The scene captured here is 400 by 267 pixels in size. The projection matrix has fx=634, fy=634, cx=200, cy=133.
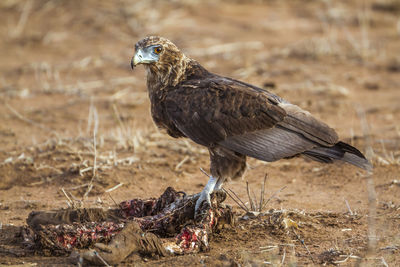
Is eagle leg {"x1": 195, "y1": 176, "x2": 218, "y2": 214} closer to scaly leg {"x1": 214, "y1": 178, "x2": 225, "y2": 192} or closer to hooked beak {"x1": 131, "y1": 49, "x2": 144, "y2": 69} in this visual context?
scaly leg {"x1": 214, "y1": 178, "x2": 225, "y2": 192}

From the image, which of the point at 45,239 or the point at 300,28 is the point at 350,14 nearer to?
the point at 300,28

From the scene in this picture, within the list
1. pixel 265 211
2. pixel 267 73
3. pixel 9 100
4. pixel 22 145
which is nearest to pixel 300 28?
pixel 267 73

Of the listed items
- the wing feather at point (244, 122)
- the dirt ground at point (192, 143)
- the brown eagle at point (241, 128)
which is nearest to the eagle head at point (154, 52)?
the brown eagle at point (241, 128)

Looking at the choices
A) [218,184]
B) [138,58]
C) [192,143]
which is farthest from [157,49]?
[192,143]

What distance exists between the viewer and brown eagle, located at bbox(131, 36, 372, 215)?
4.95m

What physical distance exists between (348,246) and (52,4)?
1004 centimetres

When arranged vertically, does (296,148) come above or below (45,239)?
above

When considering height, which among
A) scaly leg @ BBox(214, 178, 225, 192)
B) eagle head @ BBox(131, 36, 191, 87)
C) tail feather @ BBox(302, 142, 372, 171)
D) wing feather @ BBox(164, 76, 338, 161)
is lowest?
scaly leg @ BBox(214, 178, 225, 192)

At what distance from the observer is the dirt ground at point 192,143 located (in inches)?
194

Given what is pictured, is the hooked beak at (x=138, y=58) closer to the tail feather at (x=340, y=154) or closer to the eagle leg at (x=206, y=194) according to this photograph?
the eagle leg at (x=206, y=194)

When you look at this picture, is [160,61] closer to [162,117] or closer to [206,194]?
[162,117]

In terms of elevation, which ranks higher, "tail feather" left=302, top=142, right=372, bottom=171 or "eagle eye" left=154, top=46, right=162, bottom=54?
"eagle eye" left=154, top=46, right=162, bottom=54

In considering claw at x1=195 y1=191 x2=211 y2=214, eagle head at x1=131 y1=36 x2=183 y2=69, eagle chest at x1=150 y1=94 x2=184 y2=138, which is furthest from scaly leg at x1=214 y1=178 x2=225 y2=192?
eagle head at x1=131 y1=36 x2=183 y2=69

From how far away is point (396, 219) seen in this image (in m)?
5.20
